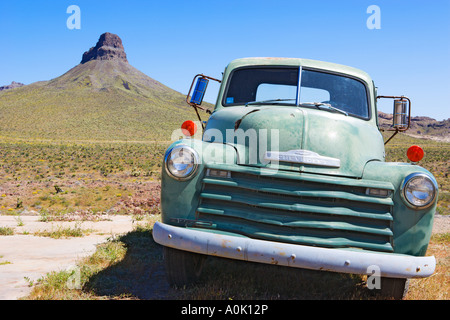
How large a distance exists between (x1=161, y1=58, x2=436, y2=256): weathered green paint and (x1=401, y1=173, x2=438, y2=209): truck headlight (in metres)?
0.05

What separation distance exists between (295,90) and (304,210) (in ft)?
6.09

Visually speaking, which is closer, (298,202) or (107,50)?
(298,202)

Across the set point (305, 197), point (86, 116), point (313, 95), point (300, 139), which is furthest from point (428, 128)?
point (305, 197)

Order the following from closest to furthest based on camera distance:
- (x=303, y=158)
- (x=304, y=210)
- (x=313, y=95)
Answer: (x=304, y=210), (x=303, y=158), (x=313, y=95)

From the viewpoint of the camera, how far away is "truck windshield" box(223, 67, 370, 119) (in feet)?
14.8

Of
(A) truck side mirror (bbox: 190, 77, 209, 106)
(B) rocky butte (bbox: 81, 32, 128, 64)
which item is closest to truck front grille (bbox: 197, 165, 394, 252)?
(A) truck side mirror (bbox: 190, 77, 209, 106)

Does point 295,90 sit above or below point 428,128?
below

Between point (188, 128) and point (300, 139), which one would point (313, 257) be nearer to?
point (300, 139)

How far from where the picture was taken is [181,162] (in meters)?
3.40

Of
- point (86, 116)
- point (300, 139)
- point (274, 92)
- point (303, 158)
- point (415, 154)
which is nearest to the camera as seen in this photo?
point (303, 158)

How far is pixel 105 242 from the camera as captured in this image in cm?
568

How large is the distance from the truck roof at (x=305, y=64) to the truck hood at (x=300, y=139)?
852 mm
